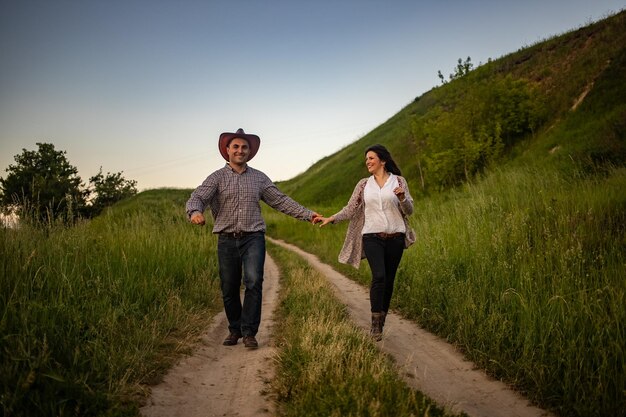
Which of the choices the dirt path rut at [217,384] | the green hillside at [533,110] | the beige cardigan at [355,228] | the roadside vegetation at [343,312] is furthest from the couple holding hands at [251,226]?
the green hillside at [533,110]

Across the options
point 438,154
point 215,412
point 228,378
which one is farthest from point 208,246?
point 438,154

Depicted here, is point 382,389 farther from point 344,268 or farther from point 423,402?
point 344,268

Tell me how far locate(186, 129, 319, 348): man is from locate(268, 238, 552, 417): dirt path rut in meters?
1.83

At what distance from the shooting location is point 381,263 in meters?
5.29

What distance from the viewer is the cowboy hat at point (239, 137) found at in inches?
215

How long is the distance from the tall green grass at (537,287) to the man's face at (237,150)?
3610mm

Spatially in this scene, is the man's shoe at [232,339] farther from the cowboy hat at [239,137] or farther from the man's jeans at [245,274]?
the cowboy hat at [239,137]

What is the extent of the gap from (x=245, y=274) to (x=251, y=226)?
642mm

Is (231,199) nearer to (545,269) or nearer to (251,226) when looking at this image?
(251,226)

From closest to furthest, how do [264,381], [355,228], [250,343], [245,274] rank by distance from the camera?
[264,381] → [250,343] → [245,274] → [355,228]

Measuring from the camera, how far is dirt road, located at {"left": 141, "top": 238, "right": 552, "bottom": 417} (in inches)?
130

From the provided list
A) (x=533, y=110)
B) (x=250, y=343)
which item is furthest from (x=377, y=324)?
(x=533, y=110)

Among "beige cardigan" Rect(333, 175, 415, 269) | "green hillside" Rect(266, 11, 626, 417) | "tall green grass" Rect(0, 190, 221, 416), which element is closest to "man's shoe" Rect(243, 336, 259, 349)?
"tall green grass" Rect(0, 190, 221, 416)

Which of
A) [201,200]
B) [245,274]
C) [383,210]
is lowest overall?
[245,274]
